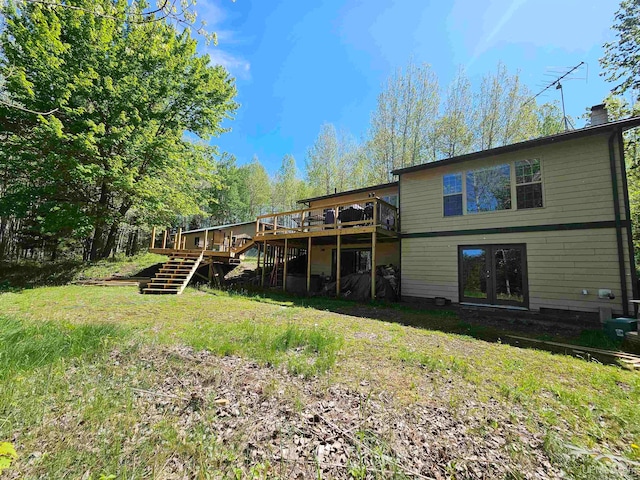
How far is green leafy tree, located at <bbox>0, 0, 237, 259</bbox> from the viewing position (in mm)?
9984

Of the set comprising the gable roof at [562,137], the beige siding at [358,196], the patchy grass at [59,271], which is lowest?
the patchy grass at [59,271]

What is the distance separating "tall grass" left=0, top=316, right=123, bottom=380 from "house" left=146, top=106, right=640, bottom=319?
7.45 metres

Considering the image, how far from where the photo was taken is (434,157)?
18516 millimetres

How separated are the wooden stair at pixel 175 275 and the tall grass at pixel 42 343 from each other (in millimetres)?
5659

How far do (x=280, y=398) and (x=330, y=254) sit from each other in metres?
11.0

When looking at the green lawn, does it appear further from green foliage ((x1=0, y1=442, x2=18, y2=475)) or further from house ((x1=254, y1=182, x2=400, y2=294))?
house ((x1=254, y1=182, x2=400, y2=294))

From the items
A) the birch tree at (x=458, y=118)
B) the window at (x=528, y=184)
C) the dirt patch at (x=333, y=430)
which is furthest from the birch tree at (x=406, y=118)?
the dirt patch at (x=333, y=430)

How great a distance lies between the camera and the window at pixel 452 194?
8984 millimetres

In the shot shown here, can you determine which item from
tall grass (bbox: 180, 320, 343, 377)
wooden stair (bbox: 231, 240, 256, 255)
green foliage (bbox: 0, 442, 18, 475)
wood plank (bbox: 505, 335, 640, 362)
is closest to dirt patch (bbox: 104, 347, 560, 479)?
tall grass (bbox: 180, 320, 343, 377)

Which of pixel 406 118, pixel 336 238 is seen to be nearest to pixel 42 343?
pixel 336 238

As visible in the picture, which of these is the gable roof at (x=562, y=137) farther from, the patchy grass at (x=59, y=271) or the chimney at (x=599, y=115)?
the patchy grass at (x=59, y=271)

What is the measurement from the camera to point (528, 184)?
7.84m

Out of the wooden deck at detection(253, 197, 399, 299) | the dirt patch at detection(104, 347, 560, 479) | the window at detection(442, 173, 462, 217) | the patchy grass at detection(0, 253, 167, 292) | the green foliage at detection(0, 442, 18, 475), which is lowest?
the dirt patch at detection(104, 347, 560, 479)

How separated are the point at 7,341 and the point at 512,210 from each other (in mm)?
10771
